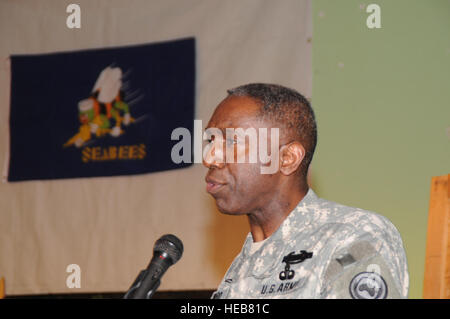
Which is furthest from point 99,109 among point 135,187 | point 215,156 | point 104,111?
point 215,156

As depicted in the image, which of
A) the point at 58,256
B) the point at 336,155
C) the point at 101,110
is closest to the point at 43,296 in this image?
the point at 58,256

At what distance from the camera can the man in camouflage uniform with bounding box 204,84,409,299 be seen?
1454 millimetres

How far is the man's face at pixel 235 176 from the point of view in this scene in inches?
68.6

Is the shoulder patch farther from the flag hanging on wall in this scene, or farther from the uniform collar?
the flag hanging on wall

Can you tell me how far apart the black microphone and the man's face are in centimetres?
28

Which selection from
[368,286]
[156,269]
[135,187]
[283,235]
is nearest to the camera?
[368,286]

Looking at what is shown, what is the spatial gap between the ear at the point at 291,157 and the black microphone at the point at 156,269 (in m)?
0.41

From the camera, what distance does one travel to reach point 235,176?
1755 millimetres

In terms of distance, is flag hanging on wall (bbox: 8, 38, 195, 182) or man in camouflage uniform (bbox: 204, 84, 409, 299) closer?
man in camouflage uniform (bbox: 204, 84, 409, 299)

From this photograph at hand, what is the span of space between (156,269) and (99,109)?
2.35 metres

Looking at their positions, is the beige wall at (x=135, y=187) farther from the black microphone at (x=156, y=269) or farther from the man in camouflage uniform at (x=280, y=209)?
the black microphone at (x=156, y=269)

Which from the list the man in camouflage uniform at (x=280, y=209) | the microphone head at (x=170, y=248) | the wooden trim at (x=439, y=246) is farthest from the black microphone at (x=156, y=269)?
the wooden trim at (x=439, y=246)

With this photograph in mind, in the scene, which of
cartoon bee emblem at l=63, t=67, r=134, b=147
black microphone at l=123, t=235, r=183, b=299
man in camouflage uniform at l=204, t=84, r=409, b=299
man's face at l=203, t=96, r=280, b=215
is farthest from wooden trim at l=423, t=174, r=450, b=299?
cartoon bee emblem at l=63, t=67, r=134, b=147

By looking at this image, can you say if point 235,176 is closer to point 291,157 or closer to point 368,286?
point 291,157
